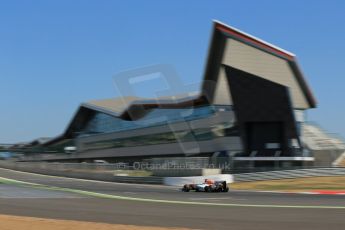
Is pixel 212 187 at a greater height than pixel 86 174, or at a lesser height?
lesser

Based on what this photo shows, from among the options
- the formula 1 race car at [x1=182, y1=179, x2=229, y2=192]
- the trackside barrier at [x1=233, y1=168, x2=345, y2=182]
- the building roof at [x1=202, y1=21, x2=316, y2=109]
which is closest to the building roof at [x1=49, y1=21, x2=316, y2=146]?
the building roof at [x1=202, y1=21, x2=316, y2=109]

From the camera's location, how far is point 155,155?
70.2 meters

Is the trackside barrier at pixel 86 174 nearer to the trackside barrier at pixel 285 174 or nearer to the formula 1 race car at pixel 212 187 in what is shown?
the trackside barrier at pixel 285 174

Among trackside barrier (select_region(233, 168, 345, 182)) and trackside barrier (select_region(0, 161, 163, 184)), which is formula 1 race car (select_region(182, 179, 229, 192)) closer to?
trackside barrier (select_region(233, 168, 345, 182))

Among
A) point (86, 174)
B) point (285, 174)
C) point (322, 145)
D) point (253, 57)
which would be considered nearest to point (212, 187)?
point (285, 174)

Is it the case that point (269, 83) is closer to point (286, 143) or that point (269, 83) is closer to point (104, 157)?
point (286, 143)

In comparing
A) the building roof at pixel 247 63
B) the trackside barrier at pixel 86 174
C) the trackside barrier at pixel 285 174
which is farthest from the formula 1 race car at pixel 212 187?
the building roof at pixel 247 63

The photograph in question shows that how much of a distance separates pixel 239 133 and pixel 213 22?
12.4m

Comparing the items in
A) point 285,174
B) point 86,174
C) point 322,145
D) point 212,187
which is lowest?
point 212,187

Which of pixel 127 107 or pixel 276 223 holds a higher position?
pixel 127 107

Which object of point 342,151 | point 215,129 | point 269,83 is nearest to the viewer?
point 342,151

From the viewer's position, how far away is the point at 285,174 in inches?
1565

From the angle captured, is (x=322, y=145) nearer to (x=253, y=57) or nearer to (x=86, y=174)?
(x=253, y=57)

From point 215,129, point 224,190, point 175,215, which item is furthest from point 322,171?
point 175,215
